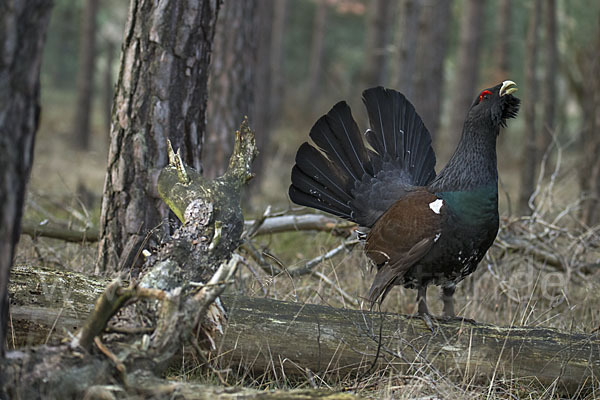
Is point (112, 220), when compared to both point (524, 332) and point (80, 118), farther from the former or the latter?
point (80, 118)

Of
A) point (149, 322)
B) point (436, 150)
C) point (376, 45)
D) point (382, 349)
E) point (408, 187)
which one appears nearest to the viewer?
point (149, 322)

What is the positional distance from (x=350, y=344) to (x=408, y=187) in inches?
62.2

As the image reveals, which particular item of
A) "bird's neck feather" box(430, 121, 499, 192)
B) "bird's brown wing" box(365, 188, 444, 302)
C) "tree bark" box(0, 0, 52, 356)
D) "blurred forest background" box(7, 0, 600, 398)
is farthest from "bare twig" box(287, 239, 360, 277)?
"tree bark" box(0, 0, 52, 356)

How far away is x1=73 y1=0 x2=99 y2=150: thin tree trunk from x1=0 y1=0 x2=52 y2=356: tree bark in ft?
48.5

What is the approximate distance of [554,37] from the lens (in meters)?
9.75

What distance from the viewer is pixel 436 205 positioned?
3688 millimetres

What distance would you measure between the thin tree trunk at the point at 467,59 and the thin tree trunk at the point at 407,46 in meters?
4.76

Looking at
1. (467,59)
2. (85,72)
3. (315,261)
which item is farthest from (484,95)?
(85,72)

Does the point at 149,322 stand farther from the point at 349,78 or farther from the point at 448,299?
the point at 349,78

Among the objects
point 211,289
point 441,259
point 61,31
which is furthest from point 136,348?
point 61,31

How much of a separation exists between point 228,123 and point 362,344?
3975mm

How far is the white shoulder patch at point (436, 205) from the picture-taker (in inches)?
144

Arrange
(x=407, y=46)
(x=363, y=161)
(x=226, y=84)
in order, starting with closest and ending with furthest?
(x=363, y=161) → (x=226, y=84) → (x=407, y=46)

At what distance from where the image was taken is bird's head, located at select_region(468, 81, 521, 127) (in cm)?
381
